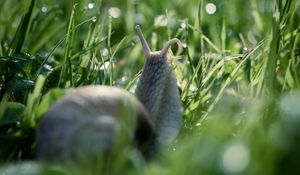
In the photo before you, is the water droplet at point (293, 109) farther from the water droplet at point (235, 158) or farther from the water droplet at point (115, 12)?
the water droplet at point (115, 12)

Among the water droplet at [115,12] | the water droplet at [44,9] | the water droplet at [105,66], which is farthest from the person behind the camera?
the water droplet at [115,12]

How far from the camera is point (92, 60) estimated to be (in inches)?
95.5

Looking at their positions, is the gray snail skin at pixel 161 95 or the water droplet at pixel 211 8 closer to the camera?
the gray snail skin at pixel 161 95

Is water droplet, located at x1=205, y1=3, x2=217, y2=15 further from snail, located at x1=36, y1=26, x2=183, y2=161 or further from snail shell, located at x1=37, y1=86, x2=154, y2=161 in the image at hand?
snail shell, located at x1=37, y1=86, x2=154, y2=161

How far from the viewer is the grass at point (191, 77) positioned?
4.17 ft

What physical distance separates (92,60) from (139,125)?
0.80 meters

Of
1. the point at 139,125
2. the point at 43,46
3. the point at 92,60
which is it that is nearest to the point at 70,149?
the point at 139,125

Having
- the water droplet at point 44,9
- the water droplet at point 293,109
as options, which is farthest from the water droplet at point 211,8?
the water droplet at point 293,109

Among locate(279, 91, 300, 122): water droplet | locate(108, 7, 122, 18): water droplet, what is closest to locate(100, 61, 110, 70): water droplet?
locate(108, 7, 122, 18): water droplet

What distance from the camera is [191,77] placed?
237 cm

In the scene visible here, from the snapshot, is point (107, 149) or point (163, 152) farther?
point (163, 152)

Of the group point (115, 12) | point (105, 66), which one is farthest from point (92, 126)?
point (115, 12)

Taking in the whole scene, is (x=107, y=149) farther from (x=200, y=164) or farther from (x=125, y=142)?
(x=200, y=164)

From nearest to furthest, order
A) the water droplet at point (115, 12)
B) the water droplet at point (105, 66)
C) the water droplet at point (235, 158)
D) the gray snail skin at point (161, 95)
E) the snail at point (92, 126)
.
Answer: the water droplet at point (235, 158), the snail at point (92, 126), the gray snail skin at point (161, 95), the water droplet at point (105, 66), the water droplet at point (115, 12)
